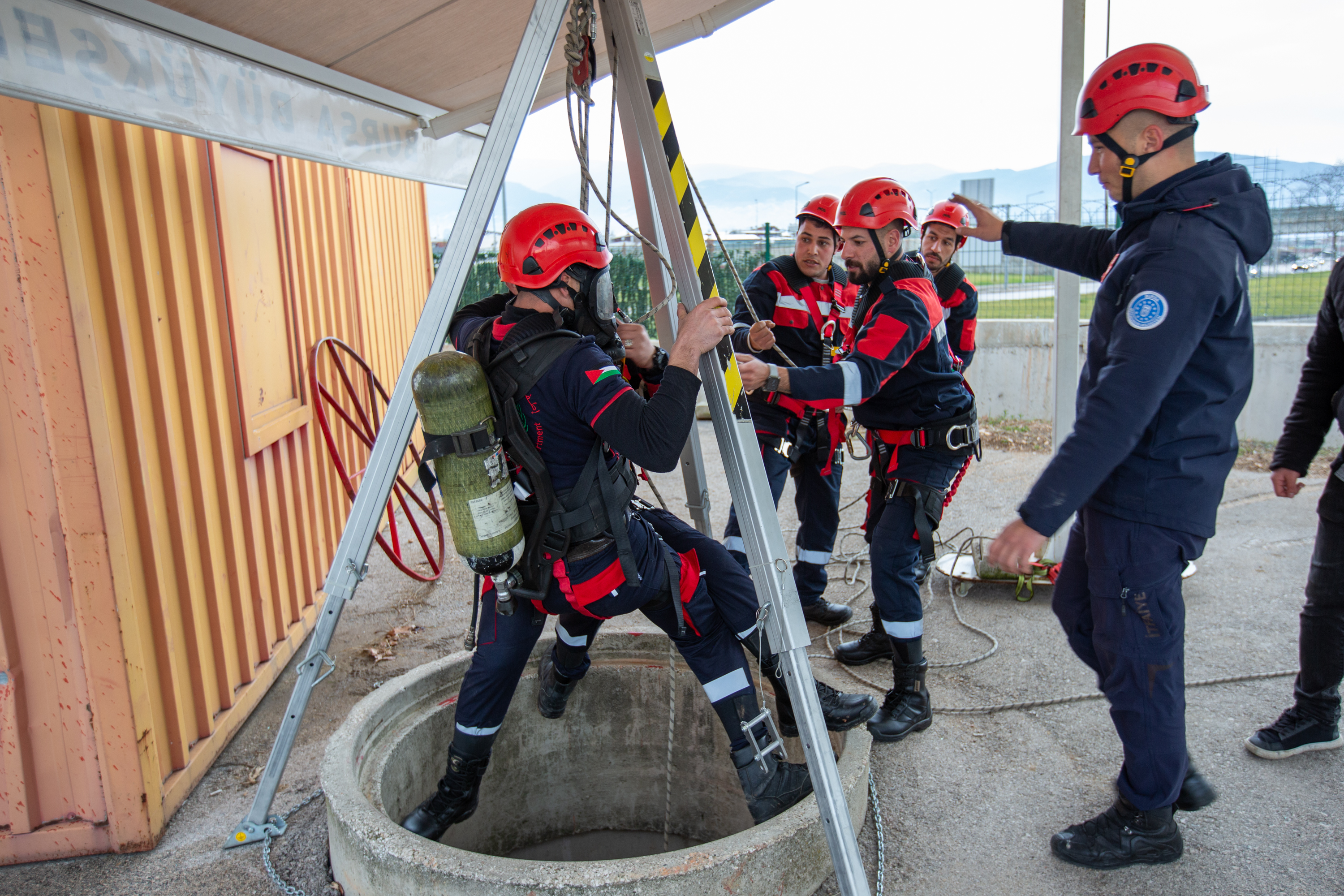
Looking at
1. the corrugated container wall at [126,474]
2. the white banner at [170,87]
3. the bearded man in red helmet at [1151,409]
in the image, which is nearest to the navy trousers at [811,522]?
the bearded man in red helmet at [1151,409]

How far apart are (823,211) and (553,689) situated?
2.85m

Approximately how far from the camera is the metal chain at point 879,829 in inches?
107

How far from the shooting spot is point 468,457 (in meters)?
2.28

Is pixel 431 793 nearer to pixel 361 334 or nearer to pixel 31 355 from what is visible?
pixel 31 355

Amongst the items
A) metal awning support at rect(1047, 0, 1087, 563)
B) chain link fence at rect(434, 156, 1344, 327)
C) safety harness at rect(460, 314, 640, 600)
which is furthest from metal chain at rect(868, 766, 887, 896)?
chain link fence at rect(434, 156, 1344, 327)

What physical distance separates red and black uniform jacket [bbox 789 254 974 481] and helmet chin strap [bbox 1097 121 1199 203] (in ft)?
3.41

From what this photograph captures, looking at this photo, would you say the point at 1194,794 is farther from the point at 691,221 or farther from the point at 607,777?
the point at 691,221

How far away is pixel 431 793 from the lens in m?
3.38

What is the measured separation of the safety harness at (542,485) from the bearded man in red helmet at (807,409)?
1889mm

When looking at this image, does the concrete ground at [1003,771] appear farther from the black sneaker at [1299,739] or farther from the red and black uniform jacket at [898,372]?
the red and black uniform jacket at [898,372]

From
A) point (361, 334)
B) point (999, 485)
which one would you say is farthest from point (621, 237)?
point (999, 485)

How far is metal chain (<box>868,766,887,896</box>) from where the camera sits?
272cm

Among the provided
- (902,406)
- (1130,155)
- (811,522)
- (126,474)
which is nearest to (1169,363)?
(1130,155)

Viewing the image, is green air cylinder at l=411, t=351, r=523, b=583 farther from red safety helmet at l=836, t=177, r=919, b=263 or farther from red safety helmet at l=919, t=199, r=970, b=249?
red safety helmet at l=919, t=199, r=970, b=249
